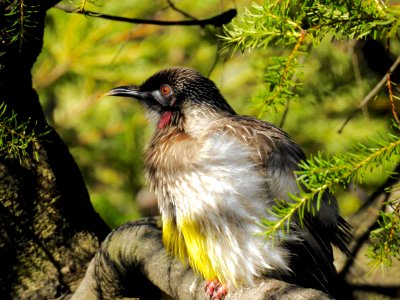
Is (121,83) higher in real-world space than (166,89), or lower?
lower

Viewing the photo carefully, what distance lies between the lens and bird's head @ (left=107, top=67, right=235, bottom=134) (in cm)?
461

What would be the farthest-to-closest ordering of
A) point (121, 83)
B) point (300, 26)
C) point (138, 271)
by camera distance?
1. point (121, 83)
2. point (138, 271)
3. point (300, 26)

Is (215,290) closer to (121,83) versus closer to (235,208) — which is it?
(235,208)

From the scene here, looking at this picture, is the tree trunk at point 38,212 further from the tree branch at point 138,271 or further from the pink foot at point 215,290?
the pink foot at point 215,290

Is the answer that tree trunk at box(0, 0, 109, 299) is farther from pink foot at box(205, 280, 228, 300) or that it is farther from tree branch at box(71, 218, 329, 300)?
pink foot at box(205, 280, 228, 300)

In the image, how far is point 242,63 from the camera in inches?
268

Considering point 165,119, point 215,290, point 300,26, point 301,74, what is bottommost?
point 215,290

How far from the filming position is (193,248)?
3.92m

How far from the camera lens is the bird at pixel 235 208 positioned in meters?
3.85

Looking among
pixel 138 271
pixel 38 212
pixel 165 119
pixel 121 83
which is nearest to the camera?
pixel 138 271

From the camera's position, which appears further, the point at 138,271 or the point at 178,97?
the point at 178,97

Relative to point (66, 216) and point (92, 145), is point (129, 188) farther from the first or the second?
point (66, 216)

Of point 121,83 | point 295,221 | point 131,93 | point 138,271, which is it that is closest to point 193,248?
point 138,271

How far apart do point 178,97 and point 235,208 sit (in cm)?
113
